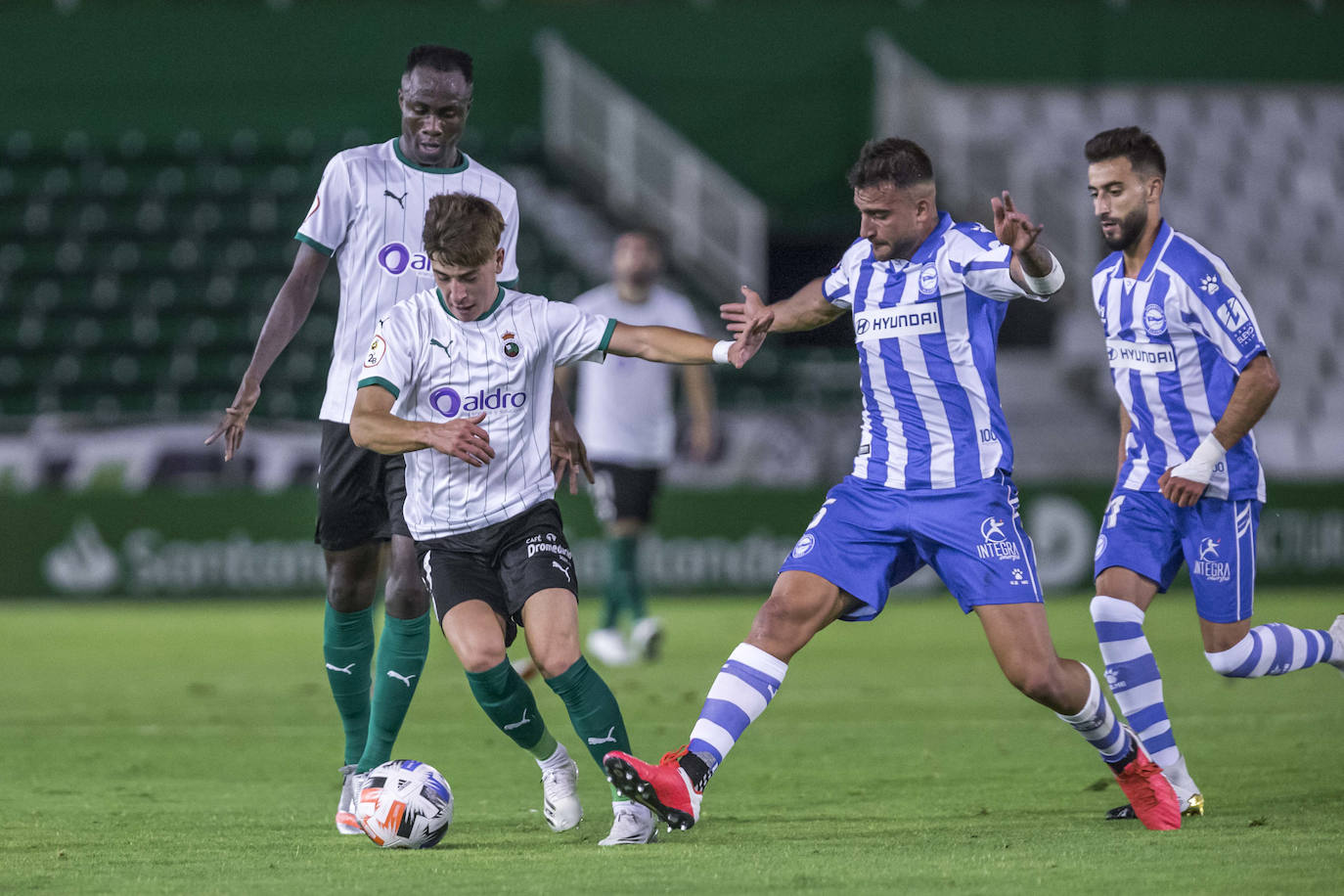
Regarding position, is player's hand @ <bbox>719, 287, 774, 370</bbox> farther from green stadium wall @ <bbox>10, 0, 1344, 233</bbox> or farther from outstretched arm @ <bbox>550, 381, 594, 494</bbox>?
green stadium wall @ <bbox>10, 0, 1344, 233</bbox>

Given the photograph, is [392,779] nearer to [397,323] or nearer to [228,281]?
[397,323]

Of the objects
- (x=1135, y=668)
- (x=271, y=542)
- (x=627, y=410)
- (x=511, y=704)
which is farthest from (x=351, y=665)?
(x=271, y=542)

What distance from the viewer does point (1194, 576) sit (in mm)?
6090

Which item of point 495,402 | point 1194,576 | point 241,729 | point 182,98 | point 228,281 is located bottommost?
point 241,729

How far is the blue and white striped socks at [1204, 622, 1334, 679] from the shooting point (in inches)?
241

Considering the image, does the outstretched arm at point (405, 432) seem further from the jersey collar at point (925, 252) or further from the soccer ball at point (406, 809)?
the jersey collar at point (925, 252)

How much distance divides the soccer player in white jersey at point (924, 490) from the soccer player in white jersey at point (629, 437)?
535cm

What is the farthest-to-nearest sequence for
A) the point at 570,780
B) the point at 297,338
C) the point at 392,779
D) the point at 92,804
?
the point at 297,338 → the point at 92,804 → the point at 570,780 → the point at 392,779

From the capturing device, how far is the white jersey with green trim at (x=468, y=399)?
5.48 meters

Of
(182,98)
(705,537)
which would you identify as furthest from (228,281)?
(705,537)

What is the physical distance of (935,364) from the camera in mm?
5551

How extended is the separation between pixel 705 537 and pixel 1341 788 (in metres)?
9.86

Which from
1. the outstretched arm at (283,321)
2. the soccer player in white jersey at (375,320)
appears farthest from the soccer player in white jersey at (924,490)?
the outstretched arm at (283,321)

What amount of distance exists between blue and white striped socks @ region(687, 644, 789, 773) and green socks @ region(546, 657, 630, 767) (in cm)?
25
